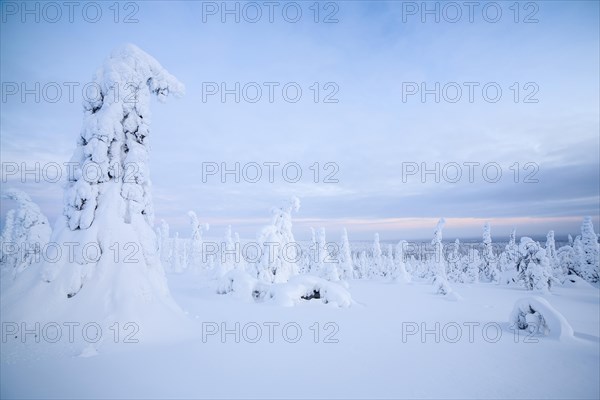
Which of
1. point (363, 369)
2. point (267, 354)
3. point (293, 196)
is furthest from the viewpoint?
point (293, 196)

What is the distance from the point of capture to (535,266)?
106 feet

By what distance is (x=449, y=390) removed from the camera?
600 centimetres

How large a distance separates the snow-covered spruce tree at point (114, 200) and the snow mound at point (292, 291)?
7.95 meters

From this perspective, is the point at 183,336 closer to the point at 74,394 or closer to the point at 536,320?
the point at 74,394

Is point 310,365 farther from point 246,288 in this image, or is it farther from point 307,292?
point 246,288

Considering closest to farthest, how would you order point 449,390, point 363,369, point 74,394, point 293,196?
point 74,394 → point 449,390 → point 363,369 → point 293,196

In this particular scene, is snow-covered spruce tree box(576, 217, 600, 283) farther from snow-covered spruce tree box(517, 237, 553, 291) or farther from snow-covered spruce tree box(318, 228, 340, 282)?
snow-covered spruce tree box(318, 228, 340, 282)

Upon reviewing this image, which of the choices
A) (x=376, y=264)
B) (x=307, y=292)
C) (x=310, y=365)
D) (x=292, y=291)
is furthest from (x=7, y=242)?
(x=376, y=264)

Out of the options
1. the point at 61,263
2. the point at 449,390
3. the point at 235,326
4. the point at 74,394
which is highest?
the point at 61,263

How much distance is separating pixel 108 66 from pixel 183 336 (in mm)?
10235

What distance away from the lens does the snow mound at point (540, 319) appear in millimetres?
10336

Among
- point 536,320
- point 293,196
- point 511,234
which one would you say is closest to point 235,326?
point 536,320

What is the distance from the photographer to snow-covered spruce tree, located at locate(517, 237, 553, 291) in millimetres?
31359

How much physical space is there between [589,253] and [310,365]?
177ft
